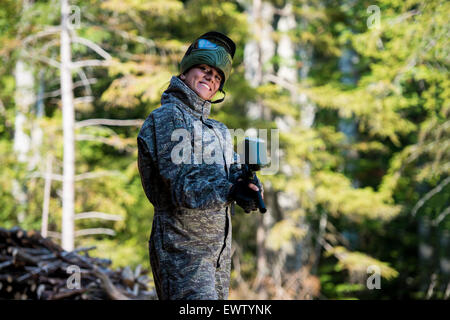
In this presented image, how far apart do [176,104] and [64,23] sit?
8744 millimetres

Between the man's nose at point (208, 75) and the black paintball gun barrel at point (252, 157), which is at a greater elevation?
the man's nose at point (208, 75)

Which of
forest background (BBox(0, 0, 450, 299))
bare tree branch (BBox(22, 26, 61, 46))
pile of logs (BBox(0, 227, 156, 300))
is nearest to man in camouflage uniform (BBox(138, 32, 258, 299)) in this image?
pile of logs (BBox(0, 227, 156, 300))

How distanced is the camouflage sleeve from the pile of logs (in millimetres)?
3024

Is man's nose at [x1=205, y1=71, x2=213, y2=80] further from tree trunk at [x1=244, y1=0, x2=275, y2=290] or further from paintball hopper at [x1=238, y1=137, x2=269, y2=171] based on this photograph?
tree trunk at [x1=244, y1=0, x2=275, y2=290]

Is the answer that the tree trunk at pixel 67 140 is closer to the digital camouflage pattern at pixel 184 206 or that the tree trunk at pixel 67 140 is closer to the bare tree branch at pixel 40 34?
the bare tree branch at pixel 40 34

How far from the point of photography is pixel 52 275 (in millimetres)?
5645

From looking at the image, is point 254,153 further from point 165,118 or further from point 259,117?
point 259,117

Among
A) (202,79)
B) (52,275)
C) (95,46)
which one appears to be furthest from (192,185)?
(95,46)

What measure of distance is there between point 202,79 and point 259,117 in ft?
29.7

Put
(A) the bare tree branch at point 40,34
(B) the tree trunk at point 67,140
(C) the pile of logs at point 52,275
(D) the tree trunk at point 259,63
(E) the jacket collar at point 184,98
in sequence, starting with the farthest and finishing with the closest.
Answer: (D) the tree trunk at point 259,63
(B) the tree trunk at point 67,140
(A) the bare tree branch at point 40,34
(C) the pile of logs at point 52,275
(E) the jacket collar at point 184,98

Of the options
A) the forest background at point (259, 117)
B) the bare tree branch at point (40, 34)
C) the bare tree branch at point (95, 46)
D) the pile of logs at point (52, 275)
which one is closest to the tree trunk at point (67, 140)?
the forest background at point (259, 117)

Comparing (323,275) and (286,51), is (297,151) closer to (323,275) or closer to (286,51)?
(286,51)

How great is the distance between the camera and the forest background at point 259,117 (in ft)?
Result: 34.1
